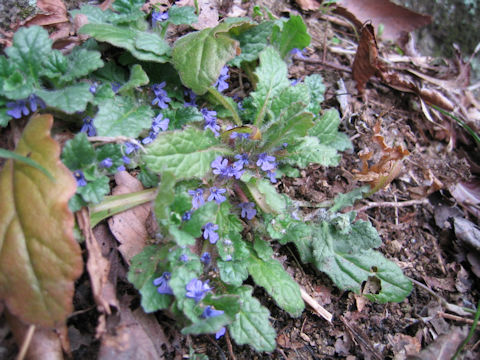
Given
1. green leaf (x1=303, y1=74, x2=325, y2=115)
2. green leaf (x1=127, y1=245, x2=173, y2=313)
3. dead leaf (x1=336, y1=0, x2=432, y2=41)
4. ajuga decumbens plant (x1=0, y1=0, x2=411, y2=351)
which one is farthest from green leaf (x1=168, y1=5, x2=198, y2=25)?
dead leaf (x1=336, y1=0, x2=432, y2=41)

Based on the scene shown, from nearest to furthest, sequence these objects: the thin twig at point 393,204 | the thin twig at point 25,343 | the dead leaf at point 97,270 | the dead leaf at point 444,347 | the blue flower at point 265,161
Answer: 1. the thin twig at point 25,343
2. the dead leaf at point 97,270
3. the dead leaf at point 444,347
4. the blue flower at point 265,161
5. the thin twig at point 393,204

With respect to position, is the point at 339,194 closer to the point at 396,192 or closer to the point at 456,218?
the point at 396,192

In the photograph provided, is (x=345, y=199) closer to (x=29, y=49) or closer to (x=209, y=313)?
(x=209, y=313)

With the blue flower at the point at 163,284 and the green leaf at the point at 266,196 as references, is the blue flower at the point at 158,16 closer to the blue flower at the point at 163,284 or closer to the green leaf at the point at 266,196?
the green leaf at the point at 266,196

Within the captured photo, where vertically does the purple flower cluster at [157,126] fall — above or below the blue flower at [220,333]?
above

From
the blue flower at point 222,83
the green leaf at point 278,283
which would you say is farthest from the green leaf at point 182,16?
the green leaf at point 278,283

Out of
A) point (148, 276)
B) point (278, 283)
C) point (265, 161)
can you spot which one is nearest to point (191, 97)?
point (265, 161)
